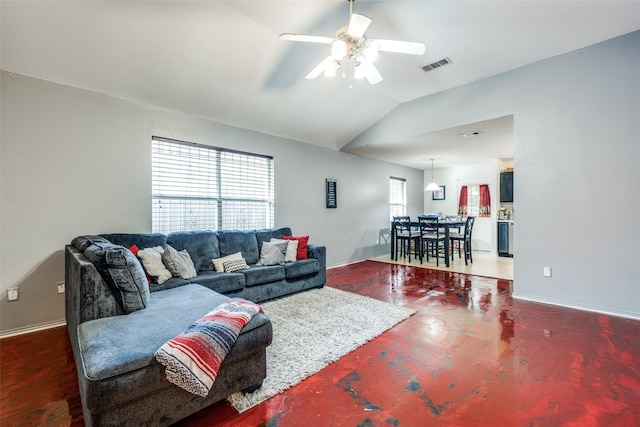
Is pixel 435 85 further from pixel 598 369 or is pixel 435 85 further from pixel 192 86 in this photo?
pixel 598 369

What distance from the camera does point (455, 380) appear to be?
1872 millimetres

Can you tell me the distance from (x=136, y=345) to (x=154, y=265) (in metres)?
1.58

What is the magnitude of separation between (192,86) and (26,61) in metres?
1.45

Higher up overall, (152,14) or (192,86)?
(152,14)

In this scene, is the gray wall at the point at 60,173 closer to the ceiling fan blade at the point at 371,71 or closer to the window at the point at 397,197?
the ceiling fan blade at the point at 371,71

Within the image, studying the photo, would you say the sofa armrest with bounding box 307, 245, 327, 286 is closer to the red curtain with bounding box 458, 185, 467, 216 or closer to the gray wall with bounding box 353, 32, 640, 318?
the gray wall with bounding box 353, 32, 640, 318

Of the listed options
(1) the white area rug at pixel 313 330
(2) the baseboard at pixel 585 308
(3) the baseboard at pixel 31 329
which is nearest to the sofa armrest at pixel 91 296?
(1) the white area rug at pixel 313 330

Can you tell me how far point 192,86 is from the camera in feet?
11.2

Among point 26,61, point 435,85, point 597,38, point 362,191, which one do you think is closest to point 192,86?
point 26,61

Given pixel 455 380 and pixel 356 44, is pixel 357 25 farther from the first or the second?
pixel 455 380

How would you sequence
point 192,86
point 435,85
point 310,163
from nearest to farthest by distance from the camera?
point 192,86
point 435,85
point 310,163

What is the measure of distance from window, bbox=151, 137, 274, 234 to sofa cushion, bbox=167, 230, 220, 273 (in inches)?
17.1

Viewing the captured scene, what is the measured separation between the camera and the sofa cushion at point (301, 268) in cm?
367

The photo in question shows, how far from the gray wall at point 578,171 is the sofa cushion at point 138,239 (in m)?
4.54
